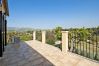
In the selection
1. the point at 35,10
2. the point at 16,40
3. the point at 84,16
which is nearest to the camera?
the point at 16,40

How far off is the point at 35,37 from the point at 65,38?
7543mm

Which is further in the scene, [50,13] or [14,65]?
[50,13]

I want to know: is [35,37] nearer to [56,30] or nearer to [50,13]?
[56,30]

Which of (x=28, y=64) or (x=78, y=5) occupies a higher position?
(x=78, y=5)

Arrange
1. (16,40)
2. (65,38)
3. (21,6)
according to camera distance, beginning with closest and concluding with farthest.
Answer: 1. (65,38)
2. (16,40)
3. (21,6)

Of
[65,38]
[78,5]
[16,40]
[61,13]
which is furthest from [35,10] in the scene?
[65,38]

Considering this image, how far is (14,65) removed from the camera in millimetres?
5152

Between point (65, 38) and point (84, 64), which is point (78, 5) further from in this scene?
point (84, 64)

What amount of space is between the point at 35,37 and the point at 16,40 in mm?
1839

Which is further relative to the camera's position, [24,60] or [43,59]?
[43,59]

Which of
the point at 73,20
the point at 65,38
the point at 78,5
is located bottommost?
the point at 65,38

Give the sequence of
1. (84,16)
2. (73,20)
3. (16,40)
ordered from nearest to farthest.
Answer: (16,40)
(84,16)
(73,20)

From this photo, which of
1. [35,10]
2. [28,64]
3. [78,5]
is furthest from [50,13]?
[28,64]

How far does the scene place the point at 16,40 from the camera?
1412 centimetres
